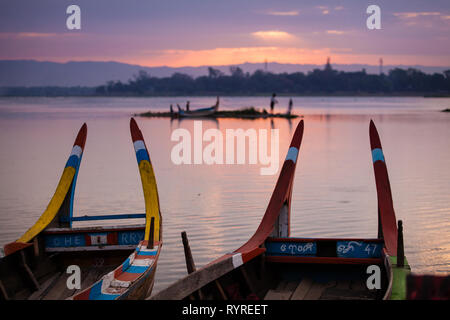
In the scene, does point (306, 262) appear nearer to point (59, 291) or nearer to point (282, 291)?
point (282, 291)

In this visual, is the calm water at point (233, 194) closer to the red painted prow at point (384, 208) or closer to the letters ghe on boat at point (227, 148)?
the letters ghe on boat at point (227, 148)

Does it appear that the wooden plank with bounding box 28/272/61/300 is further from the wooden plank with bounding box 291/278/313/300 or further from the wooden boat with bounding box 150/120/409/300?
the wooden plank with bounding box 291/278/313/300

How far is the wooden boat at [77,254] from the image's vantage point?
6883 millimetres

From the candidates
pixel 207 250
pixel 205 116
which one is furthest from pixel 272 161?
pixel 205 116

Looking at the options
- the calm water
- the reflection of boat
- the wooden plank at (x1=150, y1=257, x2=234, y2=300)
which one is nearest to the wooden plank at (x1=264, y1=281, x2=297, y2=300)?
the wooden plank at (x1=150, y1=257, x2=234, y2=300)

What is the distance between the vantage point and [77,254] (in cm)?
857

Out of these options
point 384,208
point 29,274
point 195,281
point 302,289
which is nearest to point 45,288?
point 29,274

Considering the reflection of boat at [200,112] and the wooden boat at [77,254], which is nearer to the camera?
the wooden boat at [77,254]

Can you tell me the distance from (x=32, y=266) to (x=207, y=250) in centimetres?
357
